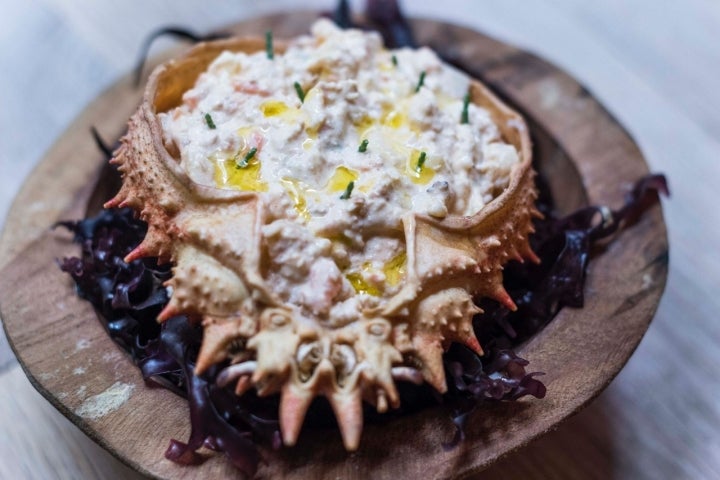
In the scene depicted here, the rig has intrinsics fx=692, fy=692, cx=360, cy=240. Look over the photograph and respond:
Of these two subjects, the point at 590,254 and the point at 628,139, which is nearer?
the point at 590,254

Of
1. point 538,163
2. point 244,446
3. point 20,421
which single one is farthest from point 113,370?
point 538,163

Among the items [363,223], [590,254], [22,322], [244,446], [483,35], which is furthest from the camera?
[483,35]

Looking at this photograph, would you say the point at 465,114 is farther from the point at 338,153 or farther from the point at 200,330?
the point at 200,330

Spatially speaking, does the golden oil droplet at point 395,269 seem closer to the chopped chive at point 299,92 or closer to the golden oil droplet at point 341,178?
the golden oil droplet at point 341,178

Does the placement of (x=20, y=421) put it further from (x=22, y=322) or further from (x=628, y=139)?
(x=628, y=139)

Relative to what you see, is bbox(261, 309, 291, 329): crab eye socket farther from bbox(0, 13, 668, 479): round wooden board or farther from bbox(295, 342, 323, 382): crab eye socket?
bbox(0, 13, 668, 479): round wooden board

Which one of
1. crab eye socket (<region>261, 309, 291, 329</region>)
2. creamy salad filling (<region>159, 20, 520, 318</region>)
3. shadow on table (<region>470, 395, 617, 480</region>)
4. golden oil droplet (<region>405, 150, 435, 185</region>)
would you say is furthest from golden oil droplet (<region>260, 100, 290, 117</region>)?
shadow on table (<region>470, 395, 617, 480</region>)

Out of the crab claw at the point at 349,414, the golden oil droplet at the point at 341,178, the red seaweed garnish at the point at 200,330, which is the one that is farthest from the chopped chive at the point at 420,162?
the crab claw at the point at 349,414
